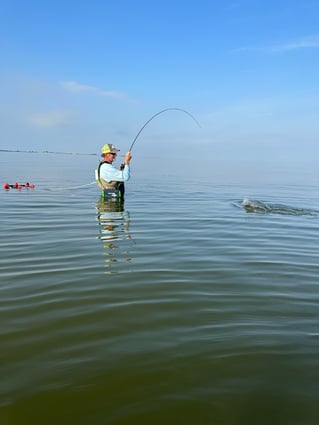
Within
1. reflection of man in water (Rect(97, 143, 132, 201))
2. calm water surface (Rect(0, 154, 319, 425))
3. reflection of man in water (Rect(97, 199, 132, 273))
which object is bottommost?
calm water surface (Rect(0, 154, 319, 425))

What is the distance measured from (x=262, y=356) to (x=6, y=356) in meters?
2.32

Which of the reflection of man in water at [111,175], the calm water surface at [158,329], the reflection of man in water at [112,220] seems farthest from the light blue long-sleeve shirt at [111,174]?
the calm water surface at [158,329]

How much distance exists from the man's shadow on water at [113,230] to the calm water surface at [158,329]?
0.08 m

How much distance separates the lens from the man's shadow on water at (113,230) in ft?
23.2

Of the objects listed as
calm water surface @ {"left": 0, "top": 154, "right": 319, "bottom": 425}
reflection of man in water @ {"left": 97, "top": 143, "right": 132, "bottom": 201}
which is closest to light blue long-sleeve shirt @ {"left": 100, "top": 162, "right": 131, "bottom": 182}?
reflection of man in water @ {"left": 97, "top": 143, "right": 132, "bottom": 201}

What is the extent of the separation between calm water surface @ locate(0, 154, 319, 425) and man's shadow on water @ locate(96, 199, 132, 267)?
83 millimetres

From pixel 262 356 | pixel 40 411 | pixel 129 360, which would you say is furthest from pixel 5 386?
pixel 262 356

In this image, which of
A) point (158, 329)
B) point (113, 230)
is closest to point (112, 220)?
point (113, 230)

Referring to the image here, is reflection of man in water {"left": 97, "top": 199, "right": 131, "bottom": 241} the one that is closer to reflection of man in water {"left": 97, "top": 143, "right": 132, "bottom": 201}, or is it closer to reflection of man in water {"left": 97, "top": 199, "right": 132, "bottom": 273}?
reflection of man in water {"left": 97, "top": 199, "right": 132, "bottom": 273}

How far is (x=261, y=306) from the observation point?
15.5 feet

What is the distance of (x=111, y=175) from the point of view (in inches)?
505

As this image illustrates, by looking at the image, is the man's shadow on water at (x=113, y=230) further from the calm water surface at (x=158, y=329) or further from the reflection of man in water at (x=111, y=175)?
the reflection of man in water at (x=111, y=175)

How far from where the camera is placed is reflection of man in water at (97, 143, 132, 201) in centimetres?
1244

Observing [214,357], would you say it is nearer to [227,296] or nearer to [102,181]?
[227,296]
